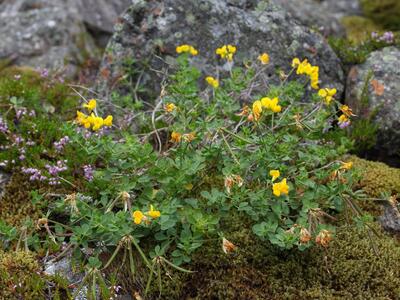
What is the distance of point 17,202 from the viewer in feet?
12.7

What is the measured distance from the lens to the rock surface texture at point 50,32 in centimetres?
627

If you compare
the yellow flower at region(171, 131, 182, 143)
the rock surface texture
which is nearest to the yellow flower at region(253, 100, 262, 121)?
the yellow flower at region(171, 131, 182, 143)

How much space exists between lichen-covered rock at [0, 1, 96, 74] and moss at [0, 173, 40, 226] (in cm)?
229

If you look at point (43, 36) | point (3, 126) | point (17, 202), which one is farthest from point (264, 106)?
point (43, 36)

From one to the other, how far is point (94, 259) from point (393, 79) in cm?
309

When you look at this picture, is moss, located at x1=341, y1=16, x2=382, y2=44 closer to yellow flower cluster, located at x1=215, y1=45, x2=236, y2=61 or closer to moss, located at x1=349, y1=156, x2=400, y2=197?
moss, located at x1=349, y1=156, x2=400, y2=197

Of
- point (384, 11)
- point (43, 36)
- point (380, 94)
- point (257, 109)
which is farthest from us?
point (384, 11)

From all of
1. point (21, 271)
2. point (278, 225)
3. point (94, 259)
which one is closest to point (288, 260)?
point (278, 225)

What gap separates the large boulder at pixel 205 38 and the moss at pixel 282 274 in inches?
78.3

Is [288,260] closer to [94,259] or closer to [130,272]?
[130,272]

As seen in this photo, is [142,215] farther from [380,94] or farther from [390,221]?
[380,94]

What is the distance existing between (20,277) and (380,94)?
10.3 ft

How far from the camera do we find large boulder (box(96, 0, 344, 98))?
498 centimetres

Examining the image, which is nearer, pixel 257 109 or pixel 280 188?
pixel 280 188
